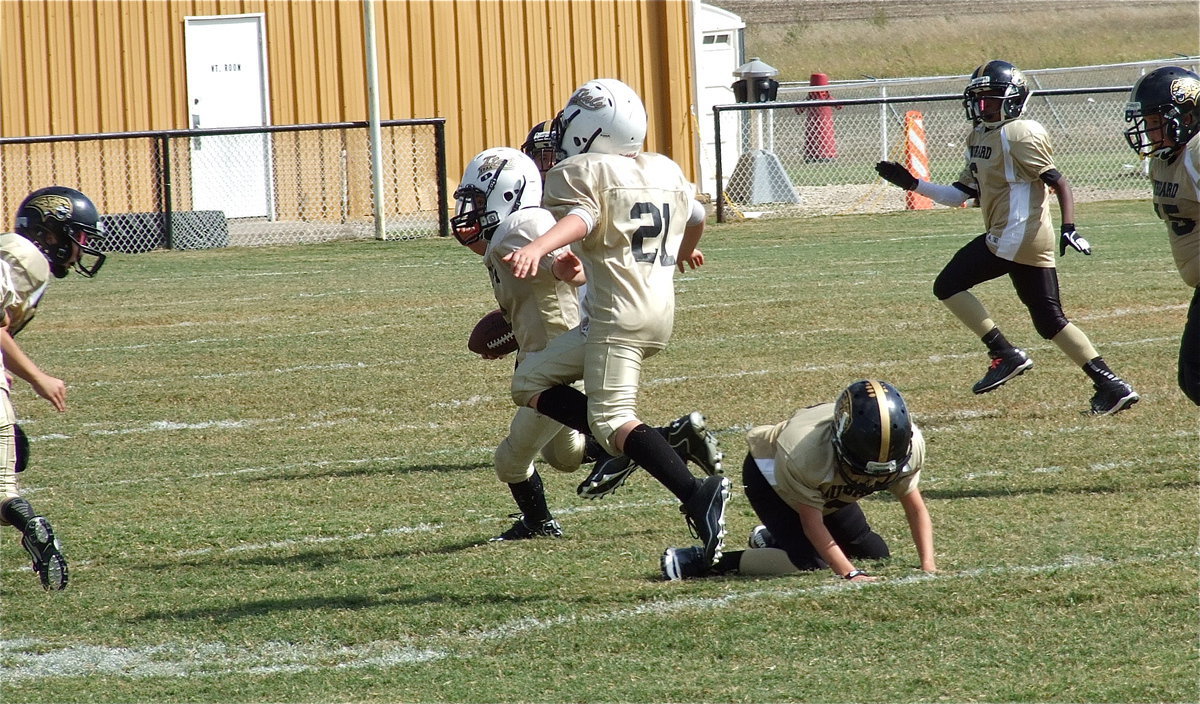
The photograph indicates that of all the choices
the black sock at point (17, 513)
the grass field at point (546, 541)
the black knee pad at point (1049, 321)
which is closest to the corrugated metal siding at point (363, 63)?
the grass field at point (546, 541)

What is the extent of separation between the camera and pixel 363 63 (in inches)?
780

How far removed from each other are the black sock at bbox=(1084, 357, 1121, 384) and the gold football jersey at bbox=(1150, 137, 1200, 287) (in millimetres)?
1015

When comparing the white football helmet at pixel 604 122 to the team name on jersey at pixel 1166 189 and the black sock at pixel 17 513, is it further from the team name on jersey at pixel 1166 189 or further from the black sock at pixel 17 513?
the team name on jersey at pixel 1166 189

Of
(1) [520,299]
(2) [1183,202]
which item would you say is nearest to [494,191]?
(1) [520,299]

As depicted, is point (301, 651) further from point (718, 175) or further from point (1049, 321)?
point (718, 175)

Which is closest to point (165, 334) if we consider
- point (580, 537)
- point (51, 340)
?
point (51, 340)

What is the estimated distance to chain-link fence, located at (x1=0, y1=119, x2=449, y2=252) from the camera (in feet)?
56.4

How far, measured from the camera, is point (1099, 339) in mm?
9406

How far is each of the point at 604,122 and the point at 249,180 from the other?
1474 cm

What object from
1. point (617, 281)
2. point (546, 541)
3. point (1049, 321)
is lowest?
point (546, 541)

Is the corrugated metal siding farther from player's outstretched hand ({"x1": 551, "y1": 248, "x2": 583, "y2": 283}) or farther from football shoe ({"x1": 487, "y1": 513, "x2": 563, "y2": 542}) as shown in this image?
player's outstretched hand ({"x1": 551, "y1": 248, "x2": 583, "y2": 283})

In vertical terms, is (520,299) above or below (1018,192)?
below

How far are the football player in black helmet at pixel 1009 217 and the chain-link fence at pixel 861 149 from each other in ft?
31.6

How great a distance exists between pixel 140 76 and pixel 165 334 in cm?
912
